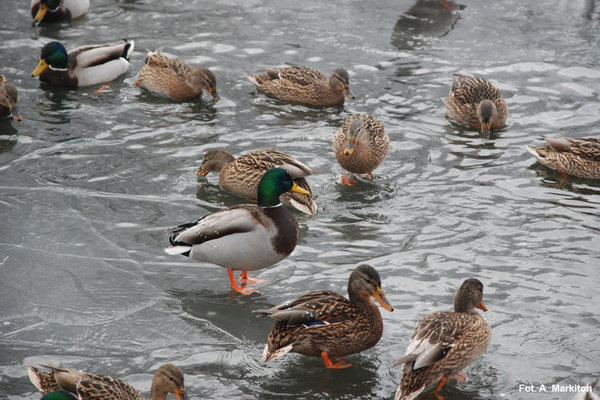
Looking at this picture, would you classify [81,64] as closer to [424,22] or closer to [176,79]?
[176,79]

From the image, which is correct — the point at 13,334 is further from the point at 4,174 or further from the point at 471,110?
the point at 471,110

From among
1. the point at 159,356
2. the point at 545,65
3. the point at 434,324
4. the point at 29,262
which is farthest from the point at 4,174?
the point at 545,65

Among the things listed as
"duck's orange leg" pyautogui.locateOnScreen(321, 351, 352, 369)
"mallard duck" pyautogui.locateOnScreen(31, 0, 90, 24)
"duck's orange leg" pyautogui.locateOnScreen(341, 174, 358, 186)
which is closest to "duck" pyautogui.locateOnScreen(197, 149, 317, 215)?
"duck's orange leg" pyautogui.locateOnScreen(341, 174, 358, 186)

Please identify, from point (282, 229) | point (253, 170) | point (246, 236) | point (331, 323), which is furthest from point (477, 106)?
point (331, 323)

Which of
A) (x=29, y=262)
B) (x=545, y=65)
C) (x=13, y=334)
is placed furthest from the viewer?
(x=545, y=65)

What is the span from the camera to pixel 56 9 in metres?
12.6

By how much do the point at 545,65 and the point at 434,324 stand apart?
7.50 metres

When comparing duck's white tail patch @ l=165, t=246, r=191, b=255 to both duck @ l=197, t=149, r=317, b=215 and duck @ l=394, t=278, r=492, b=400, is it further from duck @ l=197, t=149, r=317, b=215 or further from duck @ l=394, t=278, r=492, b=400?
duck @ l=394, t=278, r=492, b=400

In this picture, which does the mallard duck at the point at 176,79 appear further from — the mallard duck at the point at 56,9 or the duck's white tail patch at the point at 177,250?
the duck's white tail patch at the point at 177,250

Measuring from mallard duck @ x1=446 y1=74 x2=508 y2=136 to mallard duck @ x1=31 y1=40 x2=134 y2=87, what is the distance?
4.63 m

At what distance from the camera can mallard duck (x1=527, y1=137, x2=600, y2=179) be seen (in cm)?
853

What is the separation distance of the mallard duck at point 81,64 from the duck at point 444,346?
7.07 meters

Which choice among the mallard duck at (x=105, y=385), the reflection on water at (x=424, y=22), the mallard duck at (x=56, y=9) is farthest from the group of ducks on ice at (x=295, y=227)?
the mallard duck at (x=56, y=9)

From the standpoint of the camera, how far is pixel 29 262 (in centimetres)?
652
